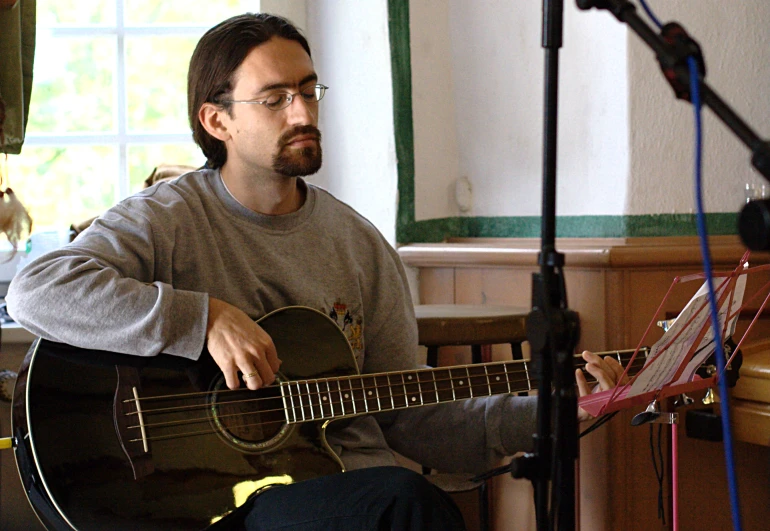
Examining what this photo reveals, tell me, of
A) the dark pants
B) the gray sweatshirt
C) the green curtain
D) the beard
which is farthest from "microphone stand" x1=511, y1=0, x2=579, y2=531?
the green curtain

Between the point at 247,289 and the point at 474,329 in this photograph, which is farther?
the point at 474,329

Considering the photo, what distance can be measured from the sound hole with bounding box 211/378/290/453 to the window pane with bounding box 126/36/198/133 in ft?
3.58

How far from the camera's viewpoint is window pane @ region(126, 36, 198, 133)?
223cm

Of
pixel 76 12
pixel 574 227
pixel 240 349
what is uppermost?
pixel 76 12

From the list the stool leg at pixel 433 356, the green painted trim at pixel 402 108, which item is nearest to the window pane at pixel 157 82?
the green painted trim at pixel 402 108

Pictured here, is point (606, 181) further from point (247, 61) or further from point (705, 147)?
point (247, 61)

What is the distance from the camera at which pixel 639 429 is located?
1920mm

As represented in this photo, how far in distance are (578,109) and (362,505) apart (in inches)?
47.0

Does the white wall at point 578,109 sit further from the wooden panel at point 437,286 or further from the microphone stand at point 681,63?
the microphone stand at point 681,63

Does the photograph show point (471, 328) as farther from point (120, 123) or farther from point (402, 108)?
point (120, 123)

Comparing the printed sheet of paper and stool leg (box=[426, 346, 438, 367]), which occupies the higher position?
the printed sheet of paper

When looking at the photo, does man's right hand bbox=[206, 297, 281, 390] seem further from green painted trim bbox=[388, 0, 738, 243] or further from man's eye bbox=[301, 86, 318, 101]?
green painted trim bbox=[388, 0, 738, 243]

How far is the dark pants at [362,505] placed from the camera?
1.22 meters

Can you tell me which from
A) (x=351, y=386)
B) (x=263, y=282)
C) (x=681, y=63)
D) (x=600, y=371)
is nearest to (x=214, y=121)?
(x=263, y=282)
